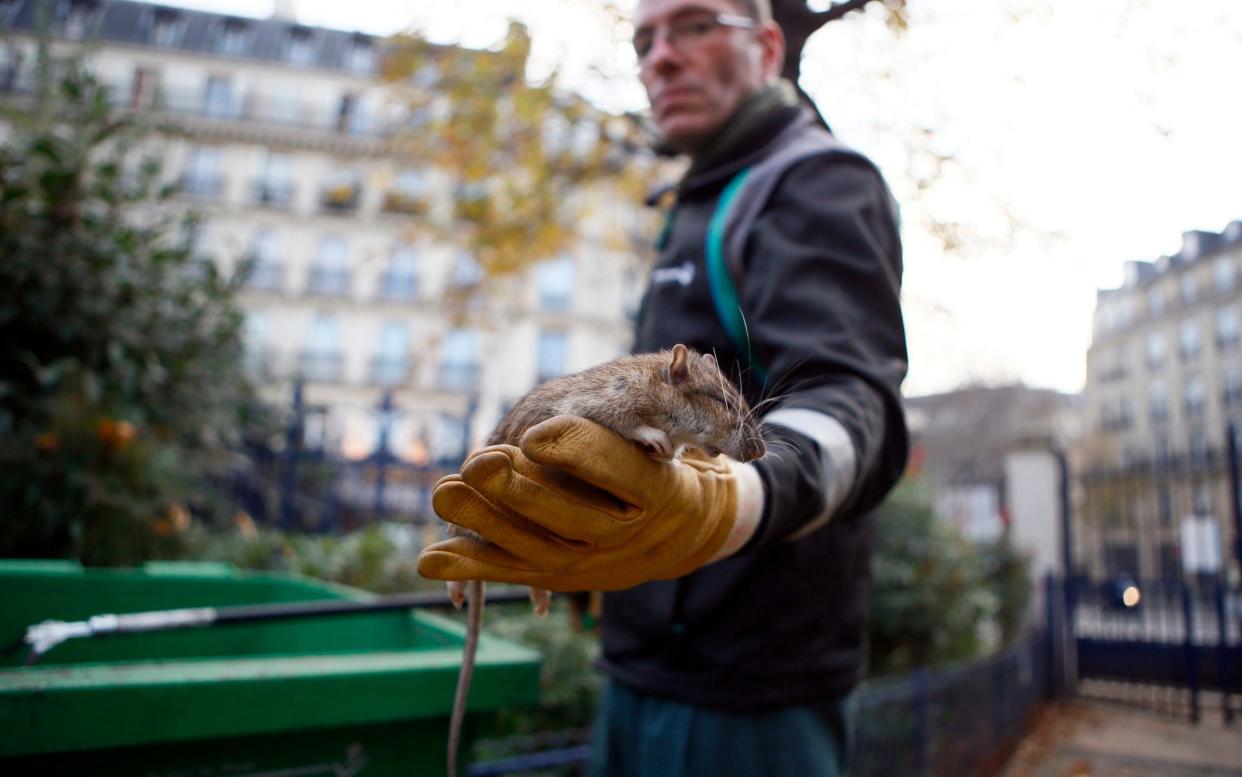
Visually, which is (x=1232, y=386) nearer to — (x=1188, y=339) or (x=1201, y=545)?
(x=1188, y=339)

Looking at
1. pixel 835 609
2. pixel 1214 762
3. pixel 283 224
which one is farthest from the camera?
pixel 283 224

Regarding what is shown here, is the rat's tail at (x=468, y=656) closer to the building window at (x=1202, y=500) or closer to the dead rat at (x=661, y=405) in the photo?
the dead rat at (x=661, y=405)

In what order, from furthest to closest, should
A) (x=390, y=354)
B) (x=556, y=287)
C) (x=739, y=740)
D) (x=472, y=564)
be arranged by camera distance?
(x=390, y=354)
(x=556, y=287)
(x=739, y=740)
(x=472, y=564)

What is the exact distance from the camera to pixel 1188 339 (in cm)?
286

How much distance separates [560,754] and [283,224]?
1351 inches

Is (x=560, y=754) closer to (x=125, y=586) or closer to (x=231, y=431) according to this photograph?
(x=125, y=586)

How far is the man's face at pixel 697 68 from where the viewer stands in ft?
6.72

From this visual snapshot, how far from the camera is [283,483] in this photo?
852cm

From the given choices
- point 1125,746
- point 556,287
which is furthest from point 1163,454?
point 556,287

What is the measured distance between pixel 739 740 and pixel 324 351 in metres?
33.8

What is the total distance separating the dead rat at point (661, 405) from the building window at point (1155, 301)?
1.98 metres

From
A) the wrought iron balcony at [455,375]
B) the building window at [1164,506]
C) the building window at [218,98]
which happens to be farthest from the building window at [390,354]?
the building window at [1164,506]

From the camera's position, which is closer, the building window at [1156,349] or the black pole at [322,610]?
the black pole at [322,610]

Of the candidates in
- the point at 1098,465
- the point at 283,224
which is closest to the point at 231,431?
the point at 1098,465
